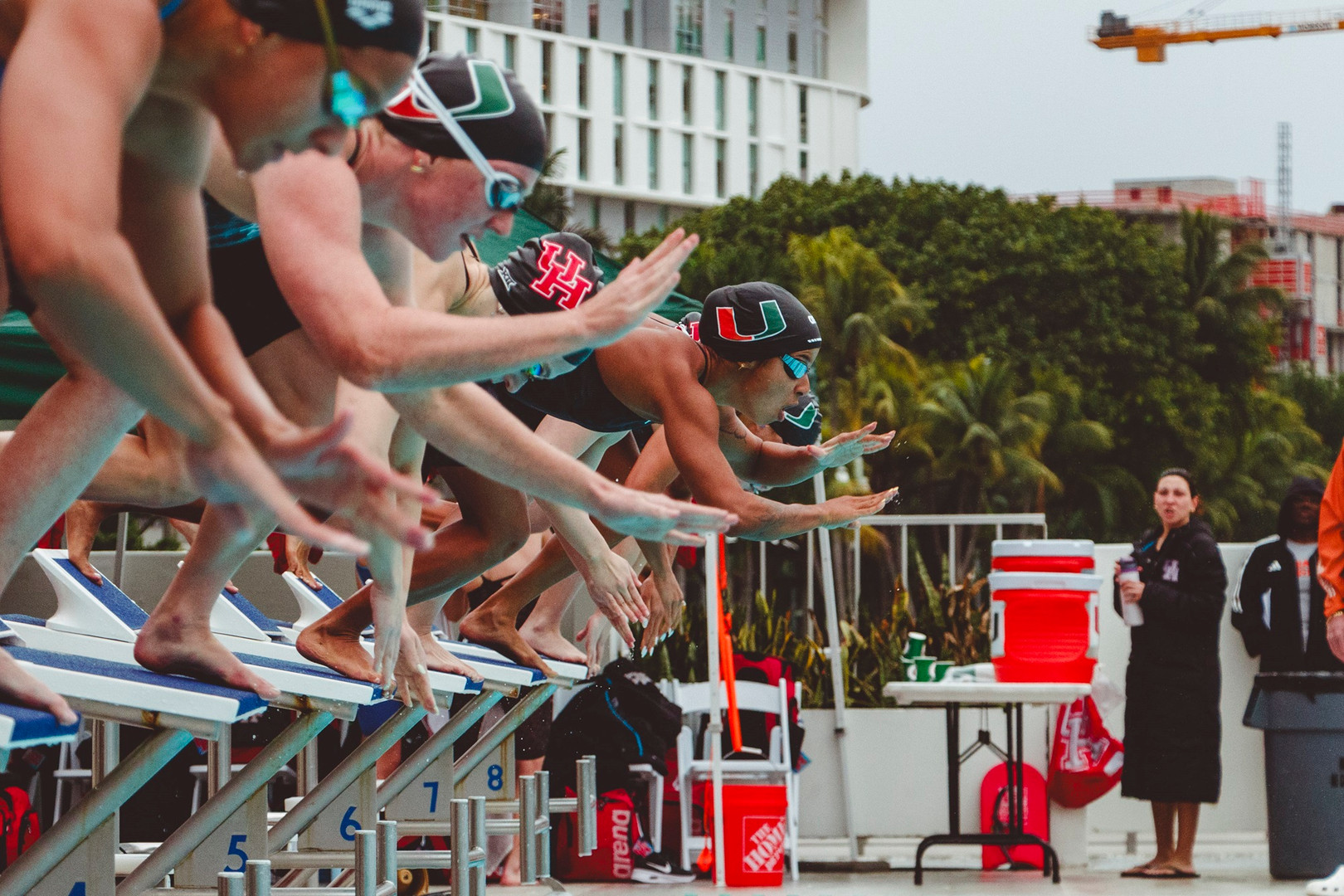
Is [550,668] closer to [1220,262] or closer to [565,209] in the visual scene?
[565,209]

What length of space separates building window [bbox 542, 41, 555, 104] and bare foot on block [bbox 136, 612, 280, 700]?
60.4 meters

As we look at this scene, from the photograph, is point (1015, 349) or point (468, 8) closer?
point (1015, 349)

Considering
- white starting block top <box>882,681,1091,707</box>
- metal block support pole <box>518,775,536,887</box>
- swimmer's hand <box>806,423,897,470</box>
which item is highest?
swimmer's hand <box>806,423,897,470</box>

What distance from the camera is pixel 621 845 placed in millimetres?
9031

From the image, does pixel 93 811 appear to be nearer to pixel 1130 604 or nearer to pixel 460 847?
pixel 460 847

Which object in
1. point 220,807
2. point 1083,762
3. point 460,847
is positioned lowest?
point 1083,762

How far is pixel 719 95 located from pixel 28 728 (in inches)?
2668

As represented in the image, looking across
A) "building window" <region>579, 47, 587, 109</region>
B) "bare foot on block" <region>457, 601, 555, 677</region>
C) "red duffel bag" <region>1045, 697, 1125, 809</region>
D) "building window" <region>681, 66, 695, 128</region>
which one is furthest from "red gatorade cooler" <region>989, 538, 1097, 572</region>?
"building window" <region>681, 66, 695, 128</region>

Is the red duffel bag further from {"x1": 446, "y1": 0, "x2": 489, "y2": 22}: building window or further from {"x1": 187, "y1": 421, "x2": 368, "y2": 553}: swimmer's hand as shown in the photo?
{"x1": 446, "y1": 0, "x2": 489, "y2": 22}: building window

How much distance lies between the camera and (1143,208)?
71938mm

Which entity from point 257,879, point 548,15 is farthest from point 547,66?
point 257,879

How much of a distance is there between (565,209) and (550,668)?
1305 inches

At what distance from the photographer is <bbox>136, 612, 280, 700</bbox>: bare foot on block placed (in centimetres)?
321

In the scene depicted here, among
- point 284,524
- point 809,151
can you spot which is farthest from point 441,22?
point 284,524
